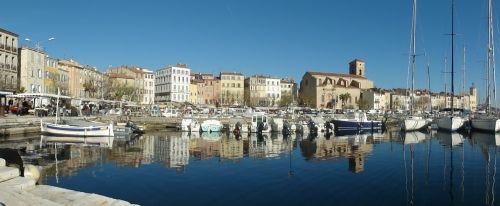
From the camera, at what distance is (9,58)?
68.4 metres

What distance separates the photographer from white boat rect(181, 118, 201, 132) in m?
60.5

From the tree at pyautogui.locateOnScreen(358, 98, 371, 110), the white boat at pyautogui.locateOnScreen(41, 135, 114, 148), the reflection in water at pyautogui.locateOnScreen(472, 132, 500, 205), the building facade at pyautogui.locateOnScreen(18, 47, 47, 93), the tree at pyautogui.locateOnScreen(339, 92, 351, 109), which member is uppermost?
the building facade at pyautogui.locateOnScreen(18, 47, 47, 93)

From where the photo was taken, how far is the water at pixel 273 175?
58.9 feet

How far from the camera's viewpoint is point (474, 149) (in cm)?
3884

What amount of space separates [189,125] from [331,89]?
9943cm

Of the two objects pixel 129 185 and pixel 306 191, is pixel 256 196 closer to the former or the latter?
pixel 306 191

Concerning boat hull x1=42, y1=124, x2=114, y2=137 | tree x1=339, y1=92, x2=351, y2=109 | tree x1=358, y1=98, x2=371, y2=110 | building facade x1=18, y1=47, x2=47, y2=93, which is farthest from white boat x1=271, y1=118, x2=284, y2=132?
tree x1=358, y1=98, x2=371, y2=110

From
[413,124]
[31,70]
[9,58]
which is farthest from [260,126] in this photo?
[31,70]

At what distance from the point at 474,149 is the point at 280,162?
20.5 metres

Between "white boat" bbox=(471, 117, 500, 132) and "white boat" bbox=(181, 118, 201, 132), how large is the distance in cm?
4034

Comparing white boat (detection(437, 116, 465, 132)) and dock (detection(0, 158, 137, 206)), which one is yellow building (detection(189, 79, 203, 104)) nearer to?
white boat (detection(437, 116, 465, 132))

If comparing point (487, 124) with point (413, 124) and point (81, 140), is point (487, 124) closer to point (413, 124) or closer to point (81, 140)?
point (413, 124)

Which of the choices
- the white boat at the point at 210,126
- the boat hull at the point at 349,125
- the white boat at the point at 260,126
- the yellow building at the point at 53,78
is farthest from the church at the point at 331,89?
the white boat at the point at 210,126

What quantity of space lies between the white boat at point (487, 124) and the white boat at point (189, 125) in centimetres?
4034
